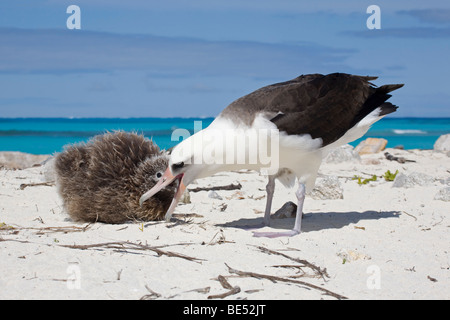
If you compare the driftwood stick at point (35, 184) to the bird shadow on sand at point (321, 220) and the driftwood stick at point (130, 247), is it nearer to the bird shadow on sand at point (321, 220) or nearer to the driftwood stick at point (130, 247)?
the bird shadow on sand at point (321, 220)

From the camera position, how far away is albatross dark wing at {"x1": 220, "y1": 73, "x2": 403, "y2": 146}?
5.93 meters

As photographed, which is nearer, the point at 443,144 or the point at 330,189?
the point at 330,189

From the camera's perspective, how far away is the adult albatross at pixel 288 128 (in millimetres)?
5801

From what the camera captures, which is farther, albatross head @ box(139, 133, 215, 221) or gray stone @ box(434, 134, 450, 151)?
gray stone @ box(434, 134, 450, 151)

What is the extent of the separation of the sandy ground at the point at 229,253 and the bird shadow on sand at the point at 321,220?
14 mm

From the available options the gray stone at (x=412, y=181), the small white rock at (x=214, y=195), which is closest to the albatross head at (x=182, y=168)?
the small white rock at (x=214, y=195)

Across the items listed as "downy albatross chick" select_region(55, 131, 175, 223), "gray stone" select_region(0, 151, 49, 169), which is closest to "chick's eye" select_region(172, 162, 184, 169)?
"downy albatross chick" select_region(55, 131, 175, 223)

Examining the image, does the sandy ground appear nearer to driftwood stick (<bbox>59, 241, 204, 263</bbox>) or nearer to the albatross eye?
driftwood stick (<bbox>59, 241, 204, 263</bbox>)

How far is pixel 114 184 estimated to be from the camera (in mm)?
6234

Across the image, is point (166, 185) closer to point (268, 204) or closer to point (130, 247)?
point (130, 247)

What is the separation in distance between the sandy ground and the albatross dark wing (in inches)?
45.6

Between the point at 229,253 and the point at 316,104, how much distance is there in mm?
2186

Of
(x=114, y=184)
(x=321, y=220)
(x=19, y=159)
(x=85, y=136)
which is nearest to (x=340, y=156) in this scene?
(x=321, y=220)
